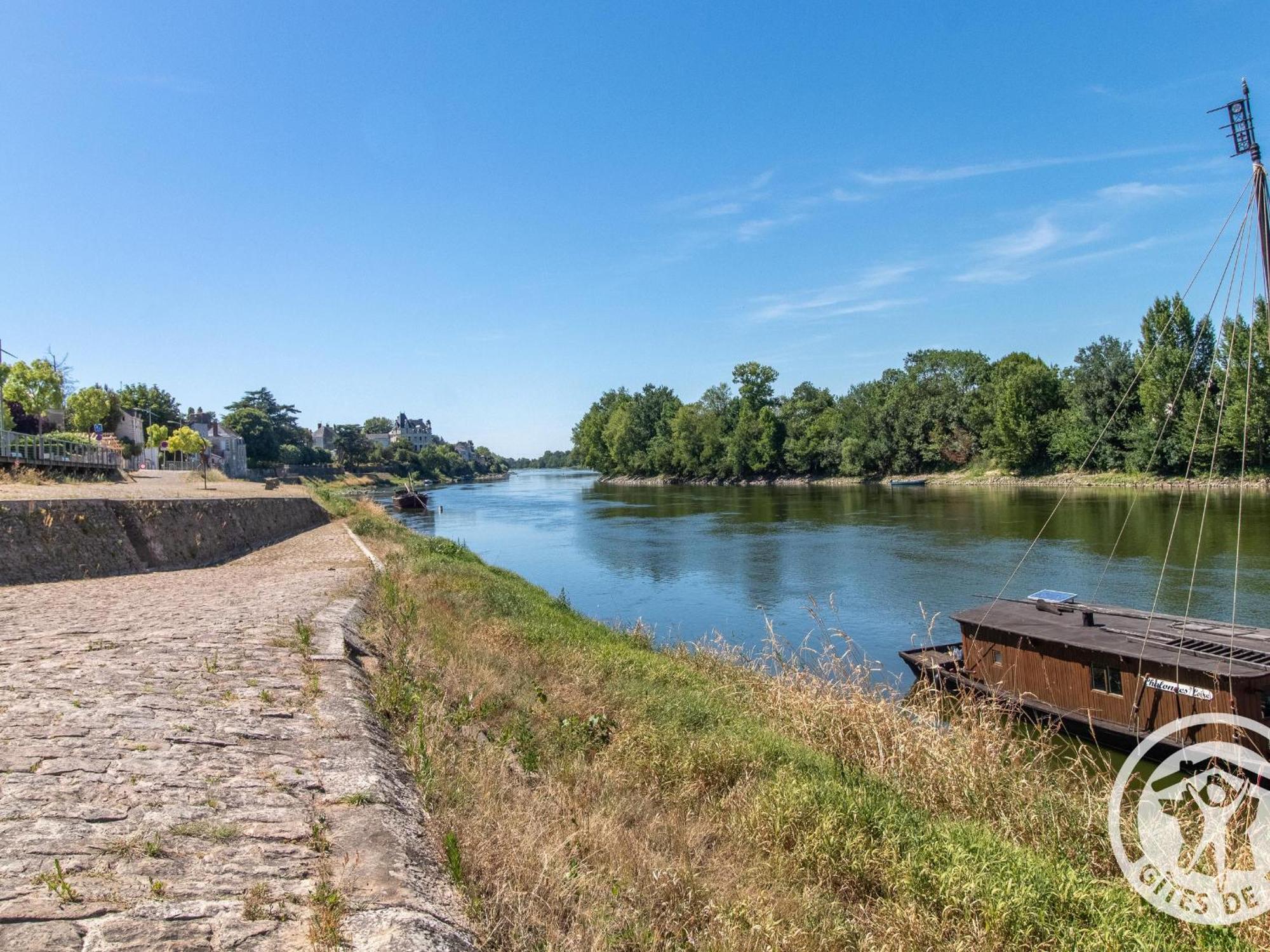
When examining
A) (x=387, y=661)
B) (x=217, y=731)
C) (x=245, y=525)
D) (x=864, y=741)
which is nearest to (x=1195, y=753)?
(x=864, y=741)

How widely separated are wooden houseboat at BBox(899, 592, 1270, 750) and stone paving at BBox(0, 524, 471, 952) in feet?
33.4

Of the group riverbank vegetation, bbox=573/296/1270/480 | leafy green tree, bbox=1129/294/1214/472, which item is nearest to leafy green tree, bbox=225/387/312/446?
riverbank vegetation, bbox=573/296/1270/480

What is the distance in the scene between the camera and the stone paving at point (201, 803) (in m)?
3.48

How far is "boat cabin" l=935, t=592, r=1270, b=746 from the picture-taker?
474 inches

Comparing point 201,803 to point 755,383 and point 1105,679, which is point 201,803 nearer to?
point 1105,679

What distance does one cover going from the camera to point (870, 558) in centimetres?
3447

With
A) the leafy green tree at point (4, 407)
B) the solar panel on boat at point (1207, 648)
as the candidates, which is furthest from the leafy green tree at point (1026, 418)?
the leafy green tree at point (4, 407)

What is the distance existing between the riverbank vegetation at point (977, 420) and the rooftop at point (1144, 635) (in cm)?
3326

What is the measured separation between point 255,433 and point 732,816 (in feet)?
354

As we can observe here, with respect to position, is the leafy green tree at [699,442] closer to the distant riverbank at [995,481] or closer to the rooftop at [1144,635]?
the distant riverbank at [995,481]

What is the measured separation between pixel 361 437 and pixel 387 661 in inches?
5488

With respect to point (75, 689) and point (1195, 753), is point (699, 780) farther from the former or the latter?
point (1195, 753)

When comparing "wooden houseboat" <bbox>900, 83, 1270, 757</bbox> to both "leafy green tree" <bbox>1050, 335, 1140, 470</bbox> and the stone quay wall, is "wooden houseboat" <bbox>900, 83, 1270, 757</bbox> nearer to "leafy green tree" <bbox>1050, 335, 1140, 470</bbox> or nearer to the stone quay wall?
the stone quay wall

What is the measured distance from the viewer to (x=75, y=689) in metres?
6.57
